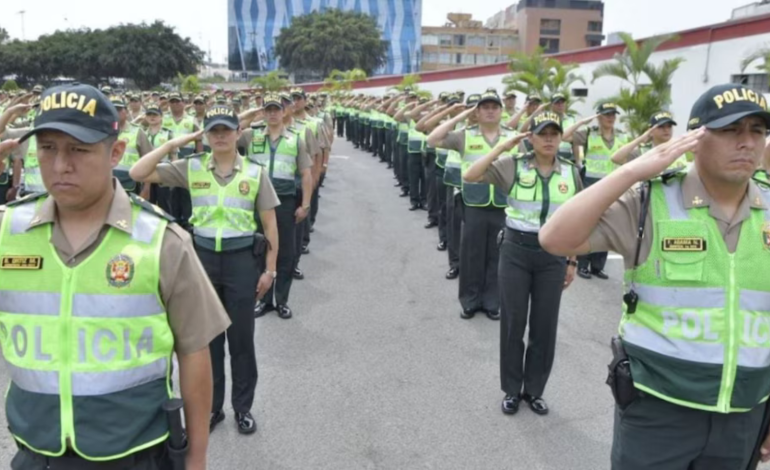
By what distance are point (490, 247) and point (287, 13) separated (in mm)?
102485

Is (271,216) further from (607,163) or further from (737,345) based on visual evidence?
(607,163)

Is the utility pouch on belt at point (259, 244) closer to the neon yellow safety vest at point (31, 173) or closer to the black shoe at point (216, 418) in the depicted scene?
the black shoe at point (216, 418)

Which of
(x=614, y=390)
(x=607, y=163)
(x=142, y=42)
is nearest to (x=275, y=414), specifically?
(x=614, y=390)

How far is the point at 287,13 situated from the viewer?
4008 inches

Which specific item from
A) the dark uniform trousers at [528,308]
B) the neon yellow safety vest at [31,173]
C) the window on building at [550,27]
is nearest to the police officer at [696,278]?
the dark uniform trousers at [528,308]

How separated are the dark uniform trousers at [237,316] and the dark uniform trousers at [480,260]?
293 centimetres

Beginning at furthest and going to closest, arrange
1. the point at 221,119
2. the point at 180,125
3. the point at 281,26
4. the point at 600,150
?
the point at 281,26 < the point at 180,125 < the point at 600,150 < the point at 221,119

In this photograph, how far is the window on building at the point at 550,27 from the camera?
264ft

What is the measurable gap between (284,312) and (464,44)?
8712 centimetres

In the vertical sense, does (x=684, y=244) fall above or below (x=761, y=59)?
below

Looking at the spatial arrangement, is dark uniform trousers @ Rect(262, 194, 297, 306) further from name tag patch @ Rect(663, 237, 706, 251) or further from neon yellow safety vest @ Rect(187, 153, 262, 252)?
name tag patch @ Rect(663, 237, 706, 251)

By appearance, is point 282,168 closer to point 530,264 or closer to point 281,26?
point 530,264

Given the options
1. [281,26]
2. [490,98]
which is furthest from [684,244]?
[281,26]

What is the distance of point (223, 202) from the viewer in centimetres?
446
